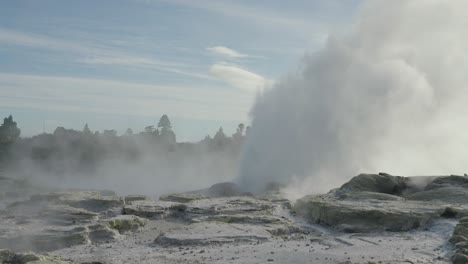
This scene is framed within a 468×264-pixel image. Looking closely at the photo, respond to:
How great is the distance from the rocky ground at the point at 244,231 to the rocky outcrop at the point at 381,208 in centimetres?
3

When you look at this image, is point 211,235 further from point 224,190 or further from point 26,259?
point 224,190

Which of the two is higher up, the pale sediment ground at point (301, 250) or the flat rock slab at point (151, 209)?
the flat rock slab at point (151, 209)

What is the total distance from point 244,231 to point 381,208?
176 inches

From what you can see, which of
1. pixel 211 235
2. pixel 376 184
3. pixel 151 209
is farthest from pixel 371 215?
pixel 151 209

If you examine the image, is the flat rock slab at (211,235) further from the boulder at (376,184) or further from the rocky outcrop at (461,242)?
the boulder at (376,184)

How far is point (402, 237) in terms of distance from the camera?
44.3 feet

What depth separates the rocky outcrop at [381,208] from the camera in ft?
48.4

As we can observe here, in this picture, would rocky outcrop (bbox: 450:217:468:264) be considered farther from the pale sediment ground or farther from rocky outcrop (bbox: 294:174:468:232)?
rocky outcrop (bbox: 294:174:468:232)

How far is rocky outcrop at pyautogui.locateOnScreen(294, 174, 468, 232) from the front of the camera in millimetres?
A: 14766

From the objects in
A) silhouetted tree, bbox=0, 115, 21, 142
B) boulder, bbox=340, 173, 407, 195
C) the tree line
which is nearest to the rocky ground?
boulder, bbox=340, 173, 407, 195

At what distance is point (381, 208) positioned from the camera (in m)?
15.6

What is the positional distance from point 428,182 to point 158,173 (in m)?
27.2

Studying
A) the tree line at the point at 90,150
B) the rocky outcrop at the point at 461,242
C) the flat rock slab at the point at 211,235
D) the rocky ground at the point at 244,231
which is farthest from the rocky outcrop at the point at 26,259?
the tree line at the point at 90,150

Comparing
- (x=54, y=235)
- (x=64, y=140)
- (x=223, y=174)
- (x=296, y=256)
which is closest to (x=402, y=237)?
(x=296, y=256)
